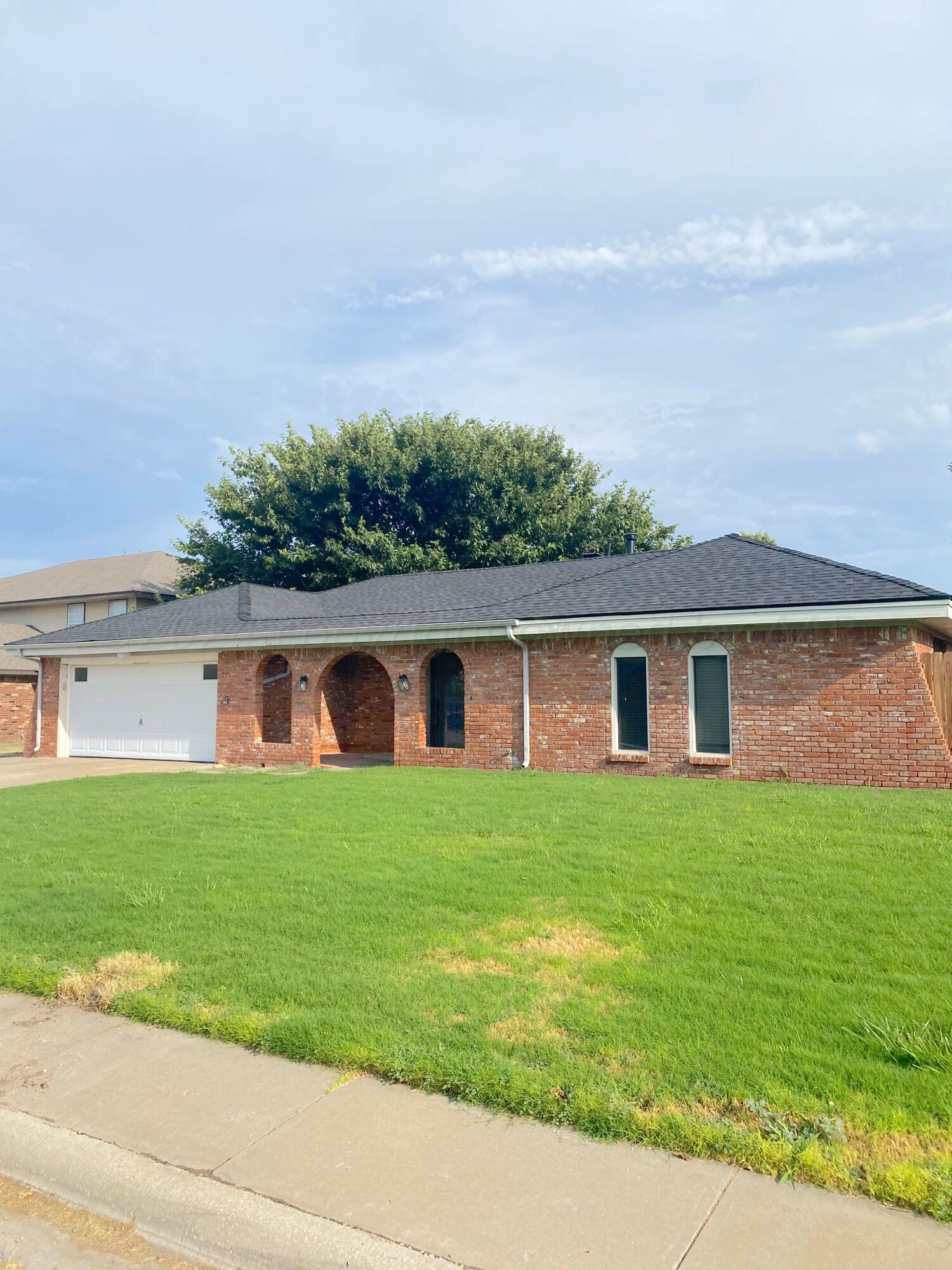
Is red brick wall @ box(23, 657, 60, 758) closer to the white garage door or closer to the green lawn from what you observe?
the white garage door

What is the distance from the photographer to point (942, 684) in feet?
40.6

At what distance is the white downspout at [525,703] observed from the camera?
14578 mm

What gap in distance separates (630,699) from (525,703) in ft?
6.04

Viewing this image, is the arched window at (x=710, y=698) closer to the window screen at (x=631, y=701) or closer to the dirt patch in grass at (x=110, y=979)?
the window screen at (x=631, y=701)

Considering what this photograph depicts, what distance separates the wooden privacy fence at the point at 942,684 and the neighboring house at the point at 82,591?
28.0 meters

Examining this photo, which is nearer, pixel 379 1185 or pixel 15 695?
pixel 379 1185

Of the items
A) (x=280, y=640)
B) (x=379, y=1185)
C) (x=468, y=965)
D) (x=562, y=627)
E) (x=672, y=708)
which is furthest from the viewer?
(x=280, y=640)

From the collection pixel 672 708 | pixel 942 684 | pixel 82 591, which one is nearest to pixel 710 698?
pixel 672 708

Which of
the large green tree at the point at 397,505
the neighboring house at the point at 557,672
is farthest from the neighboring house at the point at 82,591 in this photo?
the neighboring house at the point at 557,672

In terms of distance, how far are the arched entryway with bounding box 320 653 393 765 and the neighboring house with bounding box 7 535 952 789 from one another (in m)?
0.04

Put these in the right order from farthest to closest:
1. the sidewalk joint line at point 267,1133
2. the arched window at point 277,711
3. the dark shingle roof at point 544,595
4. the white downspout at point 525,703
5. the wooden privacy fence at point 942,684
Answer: the arched window at point 277,711 < the white downspout at point 525,703 < the dark shingle roof at point 544,595 < the wooden privacy fence at point 942,684 < the sidewalk joint line at point 267,1133

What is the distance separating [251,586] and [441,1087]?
62.3 ft

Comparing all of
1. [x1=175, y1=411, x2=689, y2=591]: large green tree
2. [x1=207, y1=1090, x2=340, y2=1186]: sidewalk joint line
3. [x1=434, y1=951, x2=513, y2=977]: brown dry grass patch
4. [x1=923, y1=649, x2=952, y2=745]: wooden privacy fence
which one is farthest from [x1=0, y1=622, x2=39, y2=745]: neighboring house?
[x1=207, y1=1090, x2=340, y2=1186]: sidewalk joint line

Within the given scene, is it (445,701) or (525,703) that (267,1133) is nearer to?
(525,703)
